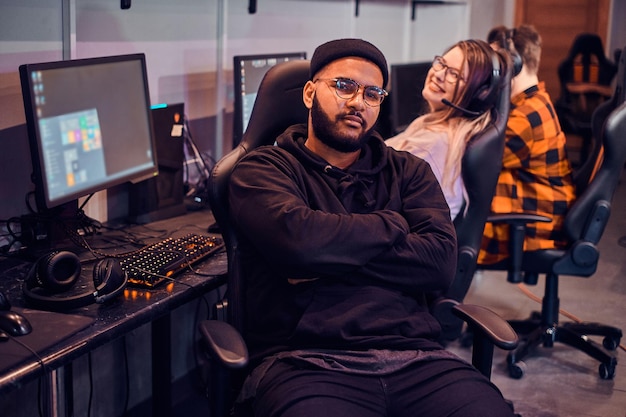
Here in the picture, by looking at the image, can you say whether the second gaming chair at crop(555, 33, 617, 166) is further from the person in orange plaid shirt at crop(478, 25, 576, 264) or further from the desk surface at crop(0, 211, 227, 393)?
the desk surface at crop(0, 211, 227, 393)

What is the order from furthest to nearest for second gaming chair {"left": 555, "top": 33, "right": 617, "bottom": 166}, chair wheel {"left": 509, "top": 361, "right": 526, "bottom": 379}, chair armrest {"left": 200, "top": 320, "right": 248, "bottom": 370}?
second gaming chair {"left": 555, "top": 33, "right": 617, "bottom": 166} < chair wheel {"left": 509, "top": 361, "right": 526, "bottom": 379} < chair armrest {"left": 200, "top": 320, "right": 248, "bottom": 370}

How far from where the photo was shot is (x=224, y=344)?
5.57 feet

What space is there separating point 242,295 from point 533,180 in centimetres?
153

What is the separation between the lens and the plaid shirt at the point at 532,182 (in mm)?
3053

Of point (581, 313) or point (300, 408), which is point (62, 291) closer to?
point (300, 408)

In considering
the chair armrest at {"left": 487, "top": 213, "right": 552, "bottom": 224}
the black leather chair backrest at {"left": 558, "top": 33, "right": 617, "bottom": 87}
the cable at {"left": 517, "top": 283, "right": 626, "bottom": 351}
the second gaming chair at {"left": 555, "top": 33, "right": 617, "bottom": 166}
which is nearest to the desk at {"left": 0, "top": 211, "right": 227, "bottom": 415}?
the chair armrest at {"left": 487, "top": 213, "right": 552, "bottom": 224}

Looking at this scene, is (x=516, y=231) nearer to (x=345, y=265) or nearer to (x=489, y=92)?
(x=489, y=92)

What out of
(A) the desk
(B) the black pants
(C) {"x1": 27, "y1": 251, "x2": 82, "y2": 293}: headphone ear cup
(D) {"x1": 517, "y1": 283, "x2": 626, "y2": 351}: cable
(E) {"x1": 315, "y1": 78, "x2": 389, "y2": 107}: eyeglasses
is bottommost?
(D) {"x1": 517, "y1": 283, "x2": 626, "y2": 351}: cable

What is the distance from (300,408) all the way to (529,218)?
1.51 m

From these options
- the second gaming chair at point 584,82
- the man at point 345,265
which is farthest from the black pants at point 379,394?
the second gaming chair at point 584,82

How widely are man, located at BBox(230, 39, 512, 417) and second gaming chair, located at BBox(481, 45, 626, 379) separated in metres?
0.96

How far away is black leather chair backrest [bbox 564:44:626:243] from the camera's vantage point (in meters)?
2.85

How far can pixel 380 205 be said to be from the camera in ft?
6.70

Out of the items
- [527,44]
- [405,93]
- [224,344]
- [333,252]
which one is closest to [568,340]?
[527,44]
